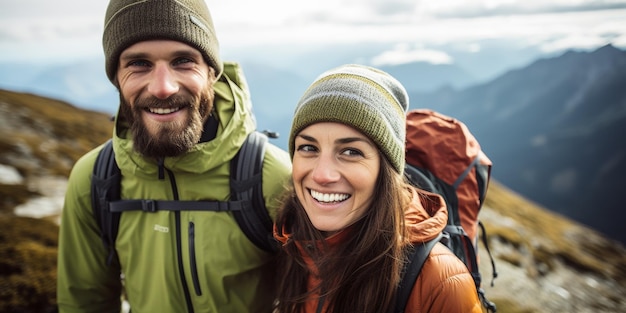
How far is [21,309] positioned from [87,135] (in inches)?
1484

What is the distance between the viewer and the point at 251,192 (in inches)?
174

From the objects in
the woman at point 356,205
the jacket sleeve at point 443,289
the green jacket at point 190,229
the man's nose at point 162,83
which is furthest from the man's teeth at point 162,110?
the jacket sleeve at point 443,289

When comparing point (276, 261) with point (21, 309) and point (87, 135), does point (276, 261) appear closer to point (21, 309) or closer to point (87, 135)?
point (21, 309)

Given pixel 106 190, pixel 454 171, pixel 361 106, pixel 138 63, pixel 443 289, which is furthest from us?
pixel 454 171

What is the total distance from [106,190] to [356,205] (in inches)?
128

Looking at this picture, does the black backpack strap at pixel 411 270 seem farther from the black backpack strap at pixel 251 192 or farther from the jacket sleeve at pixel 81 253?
the jacket sleeve at pixel 81 253

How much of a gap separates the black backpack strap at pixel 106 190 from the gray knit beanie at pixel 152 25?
1.22 metres

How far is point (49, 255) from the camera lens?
1080 centimetres

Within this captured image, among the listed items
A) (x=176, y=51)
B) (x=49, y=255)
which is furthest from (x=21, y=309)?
(x=176, y=51)

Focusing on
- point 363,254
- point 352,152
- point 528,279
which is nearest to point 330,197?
point 352,152

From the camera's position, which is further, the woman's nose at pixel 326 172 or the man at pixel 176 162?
the man at pixel 176 162

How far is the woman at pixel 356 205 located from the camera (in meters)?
3.75

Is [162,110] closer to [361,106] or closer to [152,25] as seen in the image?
[152,25]

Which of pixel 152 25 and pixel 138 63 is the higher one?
pixel 152 25
